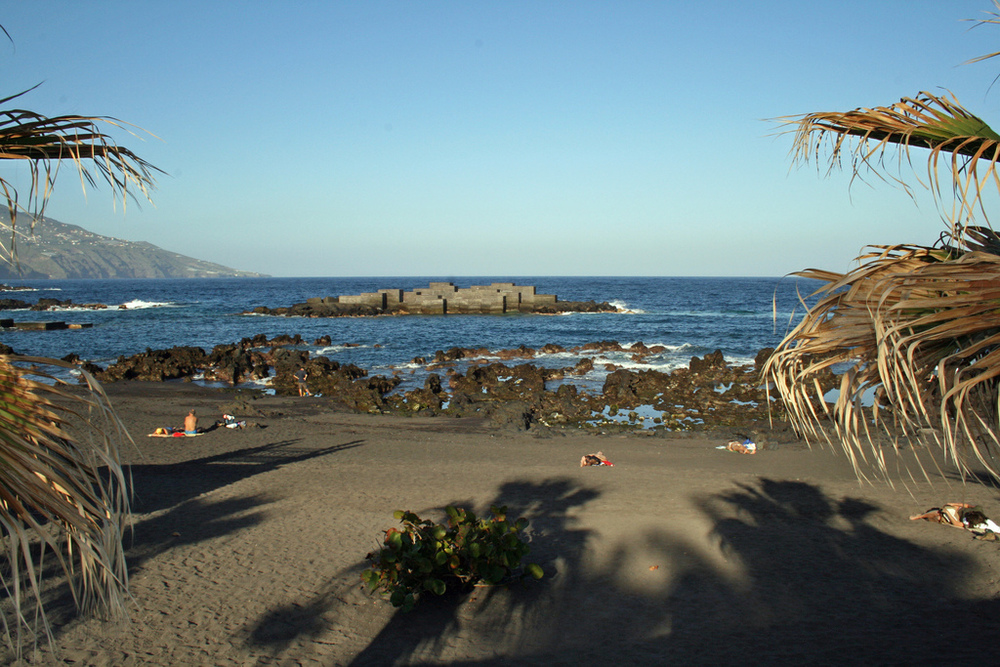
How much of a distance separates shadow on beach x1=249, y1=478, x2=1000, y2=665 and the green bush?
19 centimetres

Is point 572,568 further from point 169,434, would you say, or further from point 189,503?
point 169,434

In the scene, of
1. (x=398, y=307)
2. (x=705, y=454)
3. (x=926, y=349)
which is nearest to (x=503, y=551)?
(x=926, y=349)

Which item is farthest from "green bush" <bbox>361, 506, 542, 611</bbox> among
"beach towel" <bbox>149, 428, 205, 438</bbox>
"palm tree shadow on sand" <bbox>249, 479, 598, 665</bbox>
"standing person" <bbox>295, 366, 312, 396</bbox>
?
"standing person" <bbox>295, 366, 312, 396</bbox>

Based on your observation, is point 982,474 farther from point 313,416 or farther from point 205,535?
point 313,416

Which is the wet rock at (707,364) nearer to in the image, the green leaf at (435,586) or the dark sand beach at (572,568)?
the dark sand beach at (572,568)

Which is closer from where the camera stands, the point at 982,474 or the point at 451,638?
the point at 451,638

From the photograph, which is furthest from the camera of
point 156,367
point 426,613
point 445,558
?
point 156,367

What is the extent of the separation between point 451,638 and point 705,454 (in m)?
7.80

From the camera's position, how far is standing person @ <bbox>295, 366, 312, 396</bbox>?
19.6 meters

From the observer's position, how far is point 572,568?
6.70 metres

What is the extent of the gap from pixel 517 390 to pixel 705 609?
13.7m

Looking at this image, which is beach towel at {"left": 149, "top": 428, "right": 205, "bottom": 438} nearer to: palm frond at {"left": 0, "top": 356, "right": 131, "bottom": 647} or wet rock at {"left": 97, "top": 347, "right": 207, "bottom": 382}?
wet rock at {"left": 97, "top": 347, "right": 207, "bottom": 382}

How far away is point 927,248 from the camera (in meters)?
3.03

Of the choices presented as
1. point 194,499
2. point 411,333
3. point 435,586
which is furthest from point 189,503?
point 411,333
